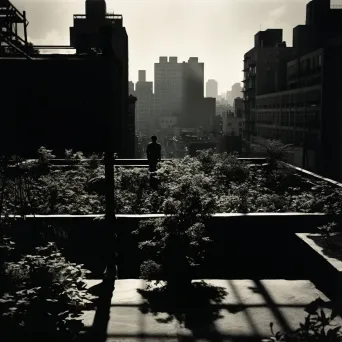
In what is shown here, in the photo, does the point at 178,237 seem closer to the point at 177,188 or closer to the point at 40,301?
the point at 177,188

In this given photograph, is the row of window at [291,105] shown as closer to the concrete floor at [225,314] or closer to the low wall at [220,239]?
the low wall at [220,239]

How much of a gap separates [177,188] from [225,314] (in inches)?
87.8

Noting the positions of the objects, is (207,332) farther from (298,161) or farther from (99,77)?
(298,161)

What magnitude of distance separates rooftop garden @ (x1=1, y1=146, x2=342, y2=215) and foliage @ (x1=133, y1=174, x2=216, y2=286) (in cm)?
13

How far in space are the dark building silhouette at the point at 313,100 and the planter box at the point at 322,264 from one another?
123 feet

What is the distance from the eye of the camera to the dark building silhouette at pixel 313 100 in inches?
1896

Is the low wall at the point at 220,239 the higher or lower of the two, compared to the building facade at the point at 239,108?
lower

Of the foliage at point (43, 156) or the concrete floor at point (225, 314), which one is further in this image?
the foliage at point (43, 156)

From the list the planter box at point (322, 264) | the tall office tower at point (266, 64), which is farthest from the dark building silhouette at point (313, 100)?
the planter box at point (322, 264)

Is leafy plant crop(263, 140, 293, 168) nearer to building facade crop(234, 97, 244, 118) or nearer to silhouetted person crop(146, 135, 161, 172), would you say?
silhouetted person crop(146, 135, 161, 172)

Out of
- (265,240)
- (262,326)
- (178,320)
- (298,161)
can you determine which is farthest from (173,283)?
(298,161)

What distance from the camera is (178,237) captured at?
736cm

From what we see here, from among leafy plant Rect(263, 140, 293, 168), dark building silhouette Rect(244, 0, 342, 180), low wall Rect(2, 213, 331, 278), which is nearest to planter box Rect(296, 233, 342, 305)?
low wall Rect(2, 213, 331, 278)

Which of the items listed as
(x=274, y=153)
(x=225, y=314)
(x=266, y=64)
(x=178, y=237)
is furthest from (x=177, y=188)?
(x=266, y=64)
